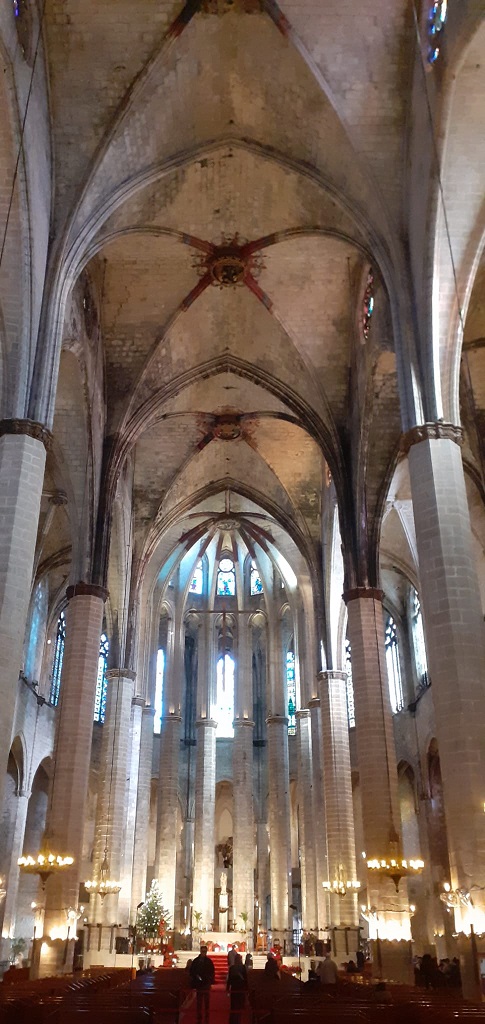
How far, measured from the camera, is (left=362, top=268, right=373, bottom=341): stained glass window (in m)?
20.1

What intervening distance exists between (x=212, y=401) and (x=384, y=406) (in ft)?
23.4

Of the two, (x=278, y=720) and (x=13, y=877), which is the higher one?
(x=278, y=720)

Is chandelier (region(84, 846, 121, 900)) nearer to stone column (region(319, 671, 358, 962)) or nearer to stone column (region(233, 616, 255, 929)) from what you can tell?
stone column (region(319, 671, 358, 962))

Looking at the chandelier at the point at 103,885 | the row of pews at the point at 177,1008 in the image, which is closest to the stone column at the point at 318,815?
the chandelier at the point at 103,885

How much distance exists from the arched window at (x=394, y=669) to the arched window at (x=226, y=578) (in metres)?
8.54

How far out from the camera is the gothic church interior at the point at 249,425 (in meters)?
14.3

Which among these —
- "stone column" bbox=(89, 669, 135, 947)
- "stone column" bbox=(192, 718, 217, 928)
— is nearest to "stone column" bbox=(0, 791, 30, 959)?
"stone column" bbox=(89, 669, 135, 947)

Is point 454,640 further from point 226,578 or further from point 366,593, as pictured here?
point 226,578

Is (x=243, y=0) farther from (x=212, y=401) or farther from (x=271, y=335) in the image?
(x=212, y=401)

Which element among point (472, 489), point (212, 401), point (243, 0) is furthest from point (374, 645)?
point (243, 0)

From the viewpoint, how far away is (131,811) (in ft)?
92.4

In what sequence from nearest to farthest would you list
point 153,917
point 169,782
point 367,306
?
point 367,306
point 153,917
point 169,782

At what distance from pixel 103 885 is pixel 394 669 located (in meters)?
14.4

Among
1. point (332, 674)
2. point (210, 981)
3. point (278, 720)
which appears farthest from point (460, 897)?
point (278, 720)
